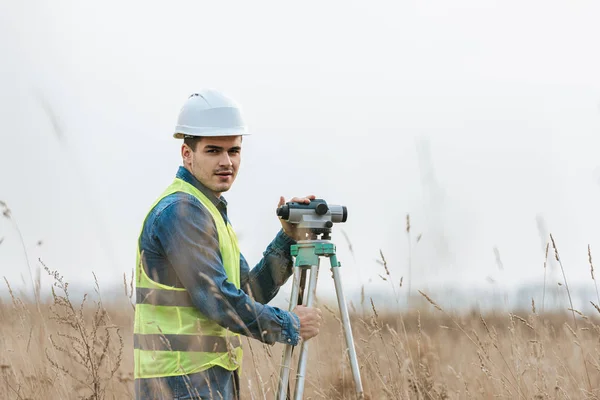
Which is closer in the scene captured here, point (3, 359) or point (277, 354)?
point (3, 359)

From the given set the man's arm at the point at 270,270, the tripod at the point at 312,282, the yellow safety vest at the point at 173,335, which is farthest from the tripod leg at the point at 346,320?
the yellow safety vest at the point at 173,335

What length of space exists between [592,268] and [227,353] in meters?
1.80

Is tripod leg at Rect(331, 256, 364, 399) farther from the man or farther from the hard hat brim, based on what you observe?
the hard hat brim

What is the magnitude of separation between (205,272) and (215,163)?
0.49 m

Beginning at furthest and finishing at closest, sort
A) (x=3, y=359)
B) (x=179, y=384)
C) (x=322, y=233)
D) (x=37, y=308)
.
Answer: (x=3, y=359) → (x=37, y=308) → (x=322, y=233) → (x=179, y=384)

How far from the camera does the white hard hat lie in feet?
9.27

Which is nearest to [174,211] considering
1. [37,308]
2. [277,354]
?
Answer: [37,308]

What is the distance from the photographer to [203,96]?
290 cm

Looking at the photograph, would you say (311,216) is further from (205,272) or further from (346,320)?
(205,272)

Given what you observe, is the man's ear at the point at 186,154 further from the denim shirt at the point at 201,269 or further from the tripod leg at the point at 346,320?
the tripod leg at the point at 346,320

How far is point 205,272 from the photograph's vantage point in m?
2.57

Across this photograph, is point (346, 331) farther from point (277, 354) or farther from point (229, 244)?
point (277, 354)

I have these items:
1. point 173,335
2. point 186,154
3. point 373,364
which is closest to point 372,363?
point 373,364

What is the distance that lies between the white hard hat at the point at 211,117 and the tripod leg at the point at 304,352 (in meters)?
0.64
